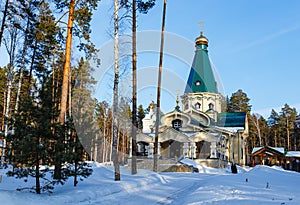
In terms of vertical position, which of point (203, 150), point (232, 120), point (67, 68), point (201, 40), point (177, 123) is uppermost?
point (201, 40)

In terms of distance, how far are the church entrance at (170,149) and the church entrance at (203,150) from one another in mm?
2124

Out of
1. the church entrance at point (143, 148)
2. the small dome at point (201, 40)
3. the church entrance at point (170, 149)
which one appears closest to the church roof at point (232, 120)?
the church entrance at point (170, 149)

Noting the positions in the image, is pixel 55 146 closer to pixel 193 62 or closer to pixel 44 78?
pixel 44 78

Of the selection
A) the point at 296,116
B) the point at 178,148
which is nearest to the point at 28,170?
the point at 178,148

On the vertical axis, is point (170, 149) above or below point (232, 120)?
below

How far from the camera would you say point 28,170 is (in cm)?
791

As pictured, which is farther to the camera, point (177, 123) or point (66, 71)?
point (177, 123)

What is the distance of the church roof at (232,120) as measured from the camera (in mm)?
38700

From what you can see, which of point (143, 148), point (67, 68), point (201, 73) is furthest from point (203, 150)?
point (67, 68)

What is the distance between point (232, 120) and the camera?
39.4m

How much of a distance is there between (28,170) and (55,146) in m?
0.92

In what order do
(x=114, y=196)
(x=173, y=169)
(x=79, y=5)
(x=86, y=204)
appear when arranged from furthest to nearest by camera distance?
(x=173, y=169) → (x=79, y=5) → (x=114, y=196) → (x=86, y=204)

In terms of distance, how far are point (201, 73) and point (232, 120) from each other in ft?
25.5

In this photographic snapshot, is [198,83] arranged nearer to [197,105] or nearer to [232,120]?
[197,105]
